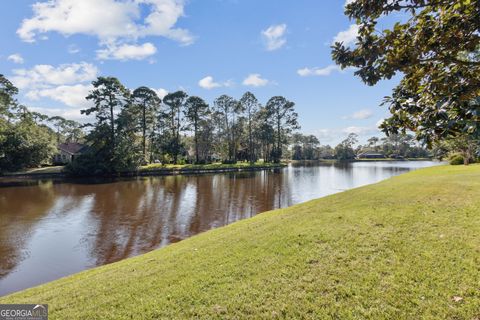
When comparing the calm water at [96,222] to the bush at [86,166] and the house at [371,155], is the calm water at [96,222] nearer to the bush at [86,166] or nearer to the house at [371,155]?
the bush at [86,166]

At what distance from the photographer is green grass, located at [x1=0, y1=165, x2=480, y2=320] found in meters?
3.51

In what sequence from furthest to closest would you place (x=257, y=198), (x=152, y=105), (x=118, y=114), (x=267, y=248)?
(x=152, y=105) → (x=118, y=114) → (x=257, y=198) → (x=267, y=248)

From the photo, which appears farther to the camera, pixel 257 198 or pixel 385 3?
pixel 257 198

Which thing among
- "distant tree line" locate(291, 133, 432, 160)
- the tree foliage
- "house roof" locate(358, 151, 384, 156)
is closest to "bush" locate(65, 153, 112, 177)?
the tree foliage

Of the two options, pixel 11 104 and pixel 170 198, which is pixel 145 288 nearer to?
pixel 170 198

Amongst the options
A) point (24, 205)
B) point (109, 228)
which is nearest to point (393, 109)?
point (109, 228)

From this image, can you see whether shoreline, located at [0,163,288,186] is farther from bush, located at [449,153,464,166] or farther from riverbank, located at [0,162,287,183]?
bush, located at [449,153,464,166]

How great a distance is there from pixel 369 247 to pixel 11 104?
46.4 meters

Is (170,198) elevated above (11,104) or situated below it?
below

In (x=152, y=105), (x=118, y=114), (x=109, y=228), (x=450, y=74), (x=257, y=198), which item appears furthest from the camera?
(x=152, y=105)

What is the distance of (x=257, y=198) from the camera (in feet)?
65.5
